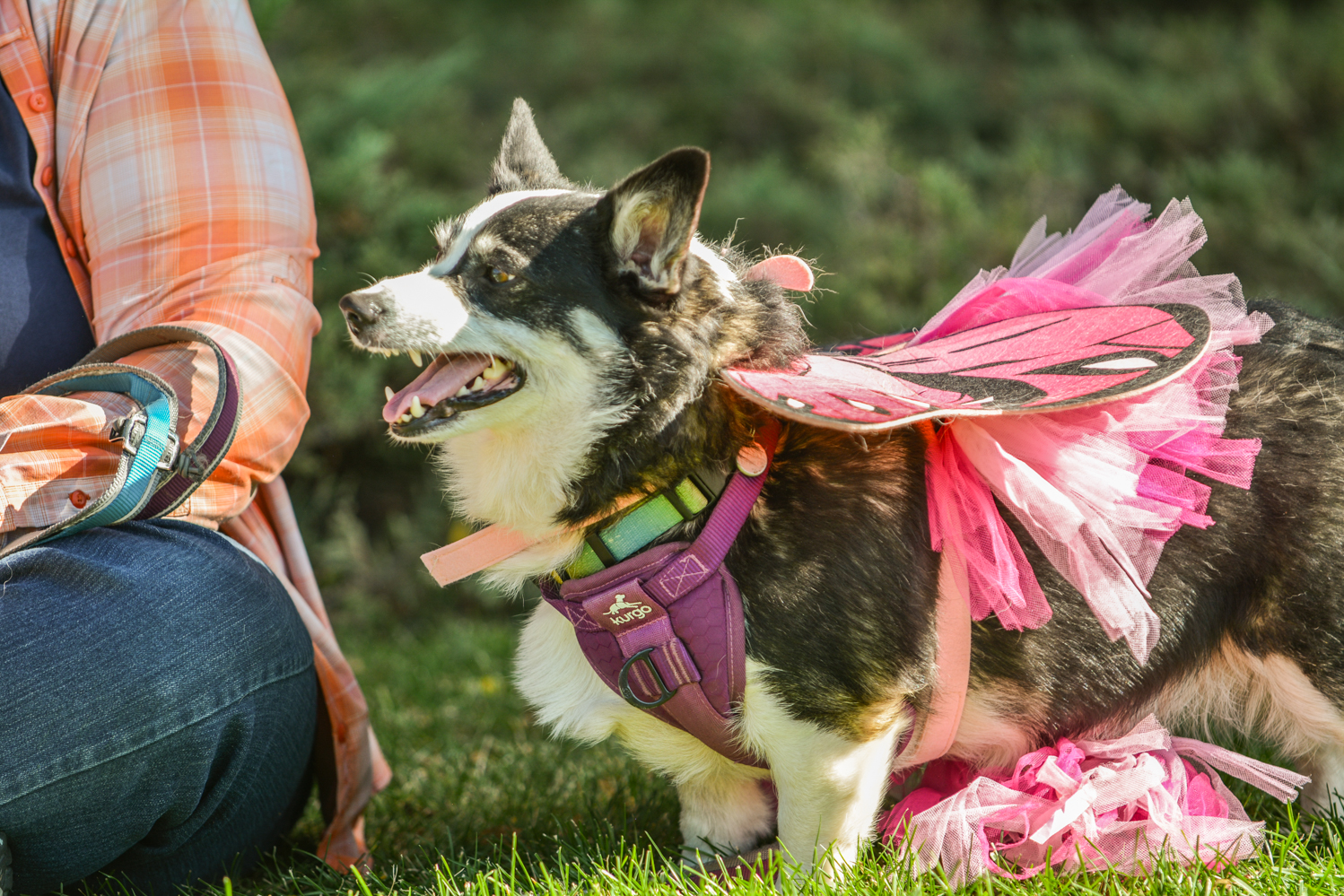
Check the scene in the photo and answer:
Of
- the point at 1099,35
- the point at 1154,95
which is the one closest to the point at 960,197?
the point at 1154,95

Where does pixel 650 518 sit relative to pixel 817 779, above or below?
above

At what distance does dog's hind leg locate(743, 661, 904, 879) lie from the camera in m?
1.83

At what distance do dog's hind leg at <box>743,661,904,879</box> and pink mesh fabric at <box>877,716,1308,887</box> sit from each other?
11cm

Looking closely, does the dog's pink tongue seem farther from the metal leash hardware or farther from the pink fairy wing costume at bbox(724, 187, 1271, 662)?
the pink fairy wing costume at bbox(724, 187, 1271, 662)

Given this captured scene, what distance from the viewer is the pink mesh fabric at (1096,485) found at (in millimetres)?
1777

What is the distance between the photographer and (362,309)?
1.81 meters

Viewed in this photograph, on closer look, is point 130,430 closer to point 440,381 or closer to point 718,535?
point 440,381

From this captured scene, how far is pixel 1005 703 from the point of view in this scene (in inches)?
77.6

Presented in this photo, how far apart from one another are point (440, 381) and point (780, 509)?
0.63 meters

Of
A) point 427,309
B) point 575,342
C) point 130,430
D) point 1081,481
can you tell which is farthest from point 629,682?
point 130,430

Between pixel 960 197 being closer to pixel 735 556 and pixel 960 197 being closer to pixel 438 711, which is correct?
pixel 438 711

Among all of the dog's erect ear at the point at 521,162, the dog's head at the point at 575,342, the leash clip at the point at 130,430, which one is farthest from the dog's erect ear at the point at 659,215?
the leash clip at the point at 130,430

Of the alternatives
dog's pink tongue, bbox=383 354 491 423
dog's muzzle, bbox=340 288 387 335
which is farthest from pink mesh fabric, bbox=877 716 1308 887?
dog's muzzle, bbox=340 288 387 335

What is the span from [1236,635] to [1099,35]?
5.47 m
